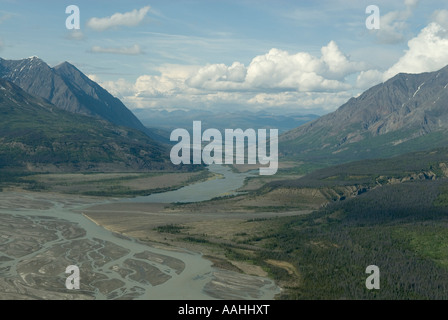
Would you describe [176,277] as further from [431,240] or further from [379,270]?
[431,240]

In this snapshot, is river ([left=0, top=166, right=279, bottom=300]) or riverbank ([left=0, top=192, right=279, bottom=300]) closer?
riverbank ([left=0, top=192, right=279, bottom=300])

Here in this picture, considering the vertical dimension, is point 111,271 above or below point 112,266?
below

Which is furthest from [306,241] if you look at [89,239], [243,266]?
[89,239]

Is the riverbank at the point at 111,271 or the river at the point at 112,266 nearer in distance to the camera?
the riverbank at the point at 111,271

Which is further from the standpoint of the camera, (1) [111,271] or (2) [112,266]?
(2) [112,266]

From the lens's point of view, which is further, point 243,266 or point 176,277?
point 243,266

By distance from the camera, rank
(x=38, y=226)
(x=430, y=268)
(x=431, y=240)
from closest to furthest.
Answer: (x=430, y=268) < (x=431, y=240) < (x=38, y=226)
